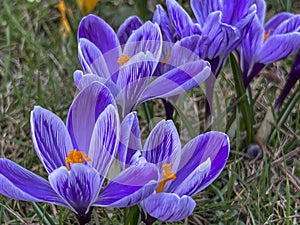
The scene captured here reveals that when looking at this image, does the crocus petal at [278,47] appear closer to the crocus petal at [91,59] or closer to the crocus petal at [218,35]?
the crocus petal at [218,35]

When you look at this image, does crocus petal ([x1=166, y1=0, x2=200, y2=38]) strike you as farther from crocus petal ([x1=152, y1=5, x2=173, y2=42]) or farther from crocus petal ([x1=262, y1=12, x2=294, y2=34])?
crocus petal ([x1=262, y1=12, x2=294, y2=34])

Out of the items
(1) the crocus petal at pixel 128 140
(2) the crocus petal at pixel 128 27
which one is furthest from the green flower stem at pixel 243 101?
(1) the crocus petal at pixel 128 140

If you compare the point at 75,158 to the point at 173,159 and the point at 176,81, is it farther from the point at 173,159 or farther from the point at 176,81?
the point at 176,81

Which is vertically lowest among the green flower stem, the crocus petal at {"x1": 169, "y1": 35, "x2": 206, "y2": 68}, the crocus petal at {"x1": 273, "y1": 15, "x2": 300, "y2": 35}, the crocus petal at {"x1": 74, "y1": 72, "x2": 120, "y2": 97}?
the green flower stem

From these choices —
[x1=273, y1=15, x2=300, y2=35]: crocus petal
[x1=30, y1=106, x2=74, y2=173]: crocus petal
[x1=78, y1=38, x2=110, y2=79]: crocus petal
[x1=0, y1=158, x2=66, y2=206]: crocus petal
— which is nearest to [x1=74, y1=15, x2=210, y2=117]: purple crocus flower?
[x1=78, y1=38, x2=110, y2=79]: crocus petal

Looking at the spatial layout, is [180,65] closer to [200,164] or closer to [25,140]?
[200,164]

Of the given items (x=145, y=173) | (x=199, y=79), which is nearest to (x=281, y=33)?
(x=199, y=79)
